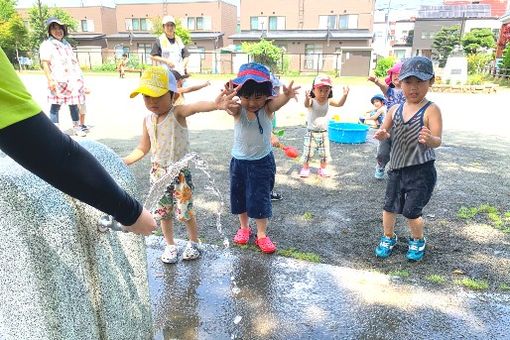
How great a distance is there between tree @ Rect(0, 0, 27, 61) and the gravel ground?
3442cm

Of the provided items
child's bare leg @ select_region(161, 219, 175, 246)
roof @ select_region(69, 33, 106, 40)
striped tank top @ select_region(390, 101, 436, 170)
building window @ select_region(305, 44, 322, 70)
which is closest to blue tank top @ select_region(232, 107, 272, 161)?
child's bare leg @ select_region(161, 219, 175, 246)

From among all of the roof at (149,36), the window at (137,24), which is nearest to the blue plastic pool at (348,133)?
the roof at (149,36)

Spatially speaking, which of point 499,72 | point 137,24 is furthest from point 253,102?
point 137,24

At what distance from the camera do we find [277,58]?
32656 mm

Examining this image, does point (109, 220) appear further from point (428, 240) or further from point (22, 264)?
point (428, 240)

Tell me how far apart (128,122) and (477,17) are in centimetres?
5193

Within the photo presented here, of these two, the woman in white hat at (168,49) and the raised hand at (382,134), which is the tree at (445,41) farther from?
the raised hand at (382,134)

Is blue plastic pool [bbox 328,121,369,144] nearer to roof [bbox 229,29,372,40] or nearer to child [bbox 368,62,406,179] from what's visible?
child [bbox 368,62,406,179]

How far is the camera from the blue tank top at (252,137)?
3307 millimetres

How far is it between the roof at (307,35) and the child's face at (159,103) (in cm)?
3607

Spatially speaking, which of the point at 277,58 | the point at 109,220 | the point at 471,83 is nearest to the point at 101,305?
the point at 109,220

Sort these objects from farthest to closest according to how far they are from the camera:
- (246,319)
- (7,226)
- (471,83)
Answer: (471,83) → (246,319) → (7,226)

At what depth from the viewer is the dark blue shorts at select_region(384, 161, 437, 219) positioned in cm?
315

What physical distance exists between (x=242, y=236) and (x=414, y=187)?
4.72 ft
